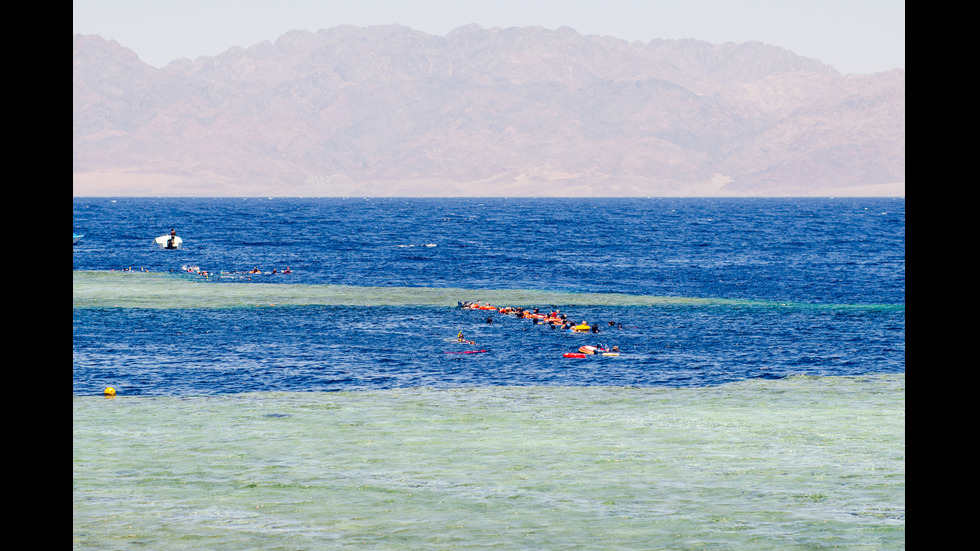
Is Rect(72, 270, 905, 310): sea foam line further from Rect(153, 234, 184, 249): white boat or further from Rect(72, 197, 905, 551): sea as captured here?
Rect(153, 234, 184, 249): white boat

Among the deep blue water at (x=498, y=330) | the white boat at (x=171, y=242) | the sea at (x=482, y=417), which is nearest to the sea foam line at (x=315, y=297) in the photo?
the sea at (x=482, y=417)

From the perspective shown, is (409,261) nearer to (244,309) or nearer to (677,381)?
(244,309)

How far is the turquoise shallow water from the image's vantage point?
1977 centimetres

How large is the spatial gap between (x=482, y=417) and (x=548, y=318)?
90.3 feet

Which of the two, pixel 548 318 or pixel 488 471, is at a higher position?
pixel 548 318

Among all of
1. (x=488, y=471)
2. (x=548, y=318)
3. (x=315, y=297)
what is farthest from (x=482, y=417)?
(x=315, y=297)

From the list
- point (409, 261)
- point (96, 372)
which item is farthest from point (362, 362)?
point (409, 261)

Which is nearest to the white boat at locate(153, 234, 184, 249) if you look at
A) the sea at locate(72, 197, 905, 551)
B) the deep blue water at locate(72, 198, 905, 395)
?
the deep blue water at locate(72, 198, 905, 395)

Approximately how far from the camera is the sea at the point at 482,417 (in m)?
20.5

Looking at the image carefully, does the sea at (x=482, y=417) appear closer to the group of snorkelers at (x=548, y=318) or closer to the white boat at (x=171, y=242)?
the group of snorkelers at (x=548, y=318)

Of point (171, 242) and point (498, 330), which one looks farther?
point (171, 242)

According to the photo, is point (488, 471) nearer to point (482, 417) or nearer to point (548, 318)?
point (482, 417)

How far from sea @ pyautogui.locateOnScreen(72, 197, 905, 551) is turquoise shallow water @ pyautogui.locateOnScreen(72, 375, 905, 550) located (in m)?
0.08

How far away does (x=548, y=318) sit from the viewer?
6003 centimetres
